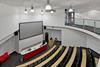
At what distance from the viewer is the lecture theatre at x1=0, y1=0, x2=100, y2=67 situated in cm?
774

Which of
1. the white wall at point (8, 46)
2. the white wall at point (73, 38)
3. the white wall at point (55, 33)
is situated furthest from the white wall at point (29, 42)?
the white wall at point (55, 33)

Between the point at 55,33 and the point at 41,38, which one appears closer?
the point at 41,38

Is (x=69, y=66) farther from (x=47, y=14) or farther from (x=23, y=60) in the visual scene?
(x=47, y=14)

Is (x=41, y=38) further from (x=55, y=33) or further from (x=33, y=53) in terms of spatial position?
(x=55, y=33)

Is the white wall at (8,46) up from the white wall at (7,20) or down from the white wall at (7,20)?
down

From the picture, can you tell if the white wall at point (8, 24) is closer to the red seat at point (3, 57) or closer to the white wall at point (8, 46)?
the white wall at point (8, 46)

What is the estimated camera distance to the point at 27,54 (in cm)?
888

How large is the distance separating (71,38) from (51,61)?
6743mm

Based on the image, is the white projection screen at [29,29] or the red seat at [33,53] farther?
the white projection screen at [29,29]

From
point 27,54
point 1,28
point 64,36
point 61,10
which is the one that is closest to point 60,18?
point 61,10

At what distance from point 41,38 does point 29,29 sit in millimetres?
2000

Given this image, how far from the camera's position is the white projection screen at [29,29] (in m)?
9.45

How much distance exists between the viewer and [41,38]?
11914 mm

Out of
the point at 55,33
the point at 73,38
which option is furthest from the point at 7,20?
the point at 55,33
